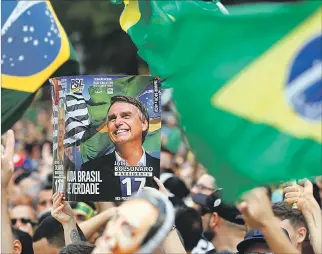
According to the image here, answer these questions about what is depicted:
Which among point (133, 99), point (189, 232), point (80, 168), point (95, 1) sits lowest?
point (189, 232)

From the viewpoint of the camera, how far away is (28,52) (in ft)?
28.7

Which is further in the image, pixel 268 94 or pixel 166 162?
pixel 166 162

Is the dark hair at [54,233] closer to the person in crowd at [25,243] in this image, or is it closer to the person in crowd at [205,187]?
the person in crowd at [25,243]

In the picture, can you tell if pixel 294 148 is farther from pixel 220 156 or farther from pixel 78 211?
pixel 78 211

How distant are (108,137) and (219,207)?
2314 mm

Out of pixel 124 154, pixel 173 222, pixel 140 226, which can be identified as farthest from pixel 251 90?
pixel 124 154

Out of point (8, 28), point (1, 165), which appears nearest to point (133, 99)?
point (1, 165)

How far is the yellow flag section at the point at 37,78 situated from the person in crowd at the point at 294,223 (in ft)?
7.87

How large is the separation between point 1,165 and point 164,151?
912 centimetres

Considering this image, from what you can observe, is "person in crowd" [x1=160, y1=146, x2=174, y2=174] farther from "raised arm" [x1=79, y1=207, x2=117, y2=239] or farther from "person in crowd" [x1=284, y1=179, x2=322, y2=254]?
"person in crowd" [x1=284, y1=179, x2=322, y2=254]

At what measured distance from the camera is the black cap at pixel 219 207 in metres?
8.56

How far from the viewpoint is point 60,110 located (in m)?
6.70

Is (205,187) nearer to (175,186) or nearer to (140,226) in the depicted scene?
(175,186)

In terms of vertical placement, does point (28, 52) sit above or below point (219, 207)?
above
